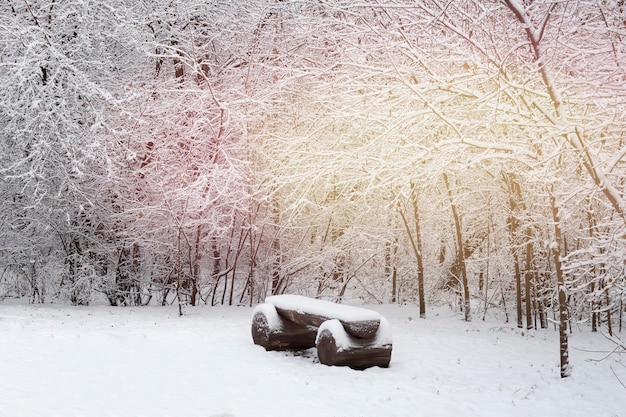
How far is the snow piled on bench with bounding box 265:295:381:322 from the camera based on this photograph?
27.5 ft

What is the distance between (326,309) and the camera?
9.00 metres

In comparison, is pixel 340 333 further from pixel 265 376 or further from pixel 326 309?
pixel 265 376

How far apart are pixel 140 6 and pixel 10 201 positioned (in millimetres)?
5725

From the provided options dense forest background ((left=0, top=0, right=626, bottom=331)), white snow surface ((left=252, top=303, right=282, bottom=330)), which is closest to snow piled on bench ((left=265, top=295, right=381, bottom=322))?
white snow surface ((left=252, top=303, right=282, bottom=330))

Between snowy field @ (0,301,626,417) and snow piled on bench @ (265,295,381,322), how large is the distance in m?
0.71

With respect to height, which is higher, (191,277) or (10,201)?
(10,201)

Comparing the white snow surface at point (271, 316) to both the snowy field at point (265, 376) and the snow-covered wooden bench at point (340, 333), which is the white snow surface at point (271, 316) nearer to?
the snow-covered wooden bench at point (340, 333)

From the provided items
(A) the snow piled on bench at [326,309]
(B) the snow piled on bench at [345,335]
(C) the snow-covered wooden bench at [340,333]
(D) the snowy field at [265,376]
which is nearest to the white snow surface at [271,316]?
(C) the snow-covered wooden bench at [340,333]

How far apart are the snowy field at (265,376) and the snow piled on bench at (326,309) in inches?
27.9

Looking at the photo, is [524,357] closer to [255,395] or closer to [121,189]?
[255,395]

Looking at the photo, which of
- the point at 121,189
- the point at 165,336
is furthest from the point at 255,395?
the point at 121,189

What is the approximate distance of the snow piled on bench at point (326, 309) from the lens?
27.5 feet

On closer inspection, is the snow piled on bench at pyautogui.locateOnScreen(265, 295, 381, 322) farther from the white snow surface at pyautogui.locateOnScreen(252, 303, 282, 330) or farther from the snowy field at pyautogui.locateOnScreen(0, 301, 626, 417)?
the snowy field at pyautogui.locateOnScreen(0, 301, 626, 417)

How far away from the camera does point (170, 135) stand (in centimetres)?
1553
